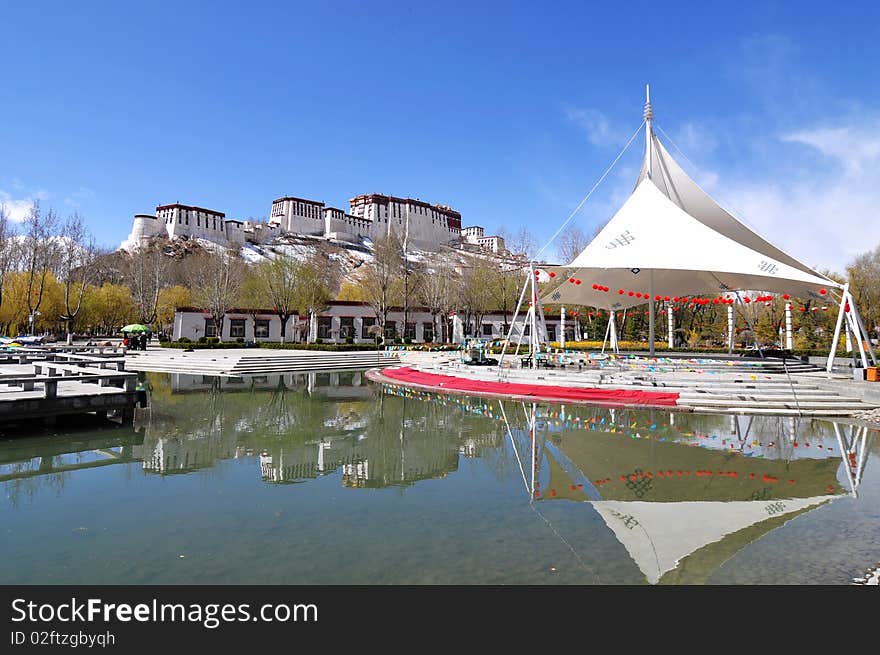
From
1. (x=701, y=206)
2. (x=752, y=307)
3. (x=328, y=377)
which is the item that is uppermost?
(x=701, y=206)

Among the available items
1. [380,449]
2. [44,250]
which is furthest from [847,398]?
[44,250]

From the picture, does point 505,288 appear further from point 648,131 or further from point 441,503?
point 441,503

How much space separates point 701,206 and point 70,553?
2133cm

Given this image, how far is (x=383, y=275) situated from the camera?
1580 inches

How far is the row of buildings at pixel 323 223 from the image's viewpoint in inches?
3617

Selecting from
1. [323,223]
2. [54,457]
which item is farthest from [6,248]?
[323,223]

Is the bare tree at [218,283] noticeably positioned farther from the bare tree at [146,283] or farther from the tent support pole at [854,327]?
the tent support pole at [854,327]

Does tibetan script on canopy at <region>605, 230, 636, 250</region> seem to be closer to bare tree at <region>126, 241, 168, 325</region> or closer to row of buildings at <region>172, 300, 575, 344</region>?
row of buildings at <region>172, 300, 575, 344</region>

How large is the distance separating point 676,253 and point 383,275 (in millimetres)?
26863

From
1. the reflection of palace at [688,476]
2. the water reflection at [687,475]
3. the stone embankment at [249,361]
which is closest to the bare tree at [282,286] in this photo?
the stone embankment at [249,361]

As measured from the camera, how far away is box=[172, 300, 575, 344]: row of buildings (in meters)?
40.2

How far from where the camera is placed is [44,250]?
117 feet

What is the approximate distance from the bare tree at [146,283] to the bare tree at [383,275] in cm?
1736
